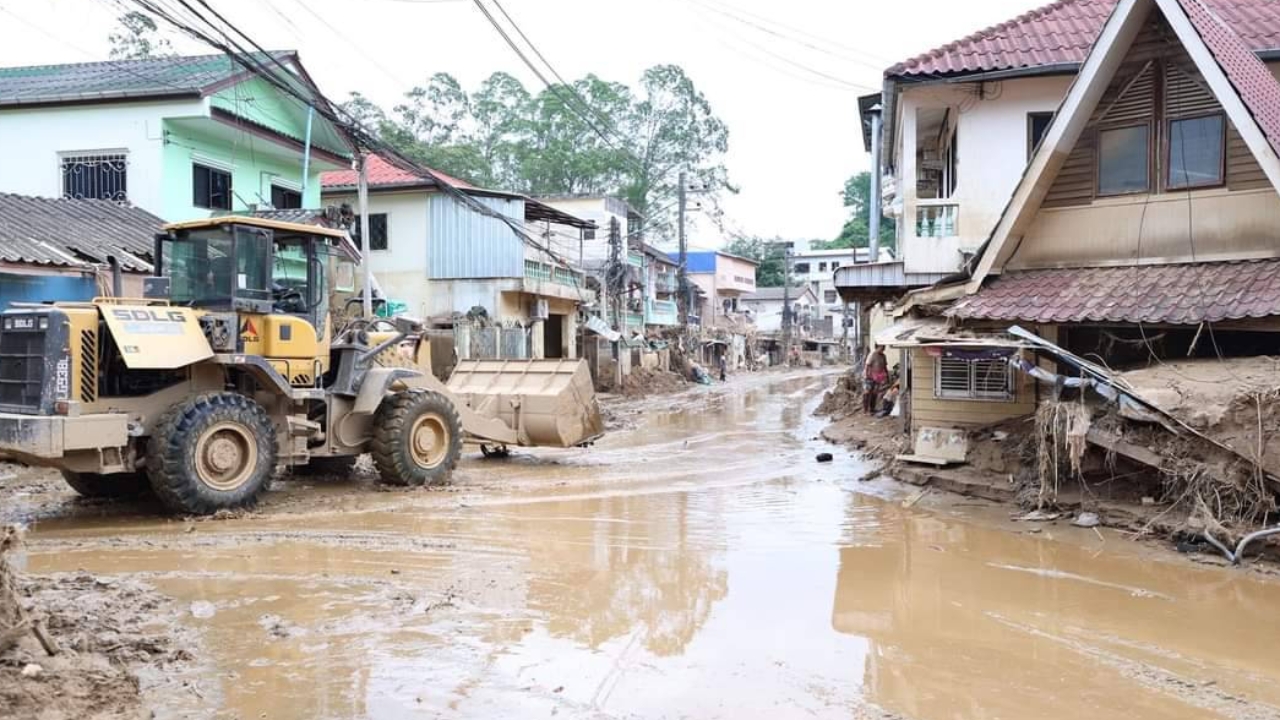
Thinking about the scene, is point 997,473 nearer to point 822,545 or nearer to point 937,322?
point 937,322

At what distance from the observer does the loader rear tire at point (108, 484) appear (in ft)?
33.3

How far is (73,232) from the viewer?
14875mm

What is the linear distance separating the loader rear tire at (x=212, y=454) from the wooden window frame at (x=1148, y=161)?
10.2m

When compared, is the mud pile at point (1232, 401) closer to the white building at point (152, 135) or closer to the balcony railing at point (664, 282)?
the white building at point (152, 135)

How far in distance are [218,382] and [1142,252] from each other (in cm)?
1079

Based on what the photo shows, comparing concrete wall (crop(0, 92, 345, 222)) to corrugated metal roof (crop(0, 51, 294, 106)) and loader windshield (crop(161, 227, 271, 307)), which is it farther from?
loader windshield (crop(161, 227, 271, 307))

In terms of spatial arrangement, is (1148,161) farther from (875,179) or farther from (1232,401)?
(875,179)

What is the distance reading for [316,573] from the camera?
301 inches

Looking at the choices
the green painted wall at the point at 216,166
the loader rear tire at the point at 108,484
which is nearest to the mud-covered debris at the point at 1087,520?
the loader rear tire at the point at 108,484

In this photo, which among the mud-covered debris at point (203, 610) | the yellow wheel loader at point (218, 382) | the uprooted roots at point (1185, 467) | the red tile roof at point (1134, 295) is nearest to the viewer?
the mud-covered debris at point (203, 610)

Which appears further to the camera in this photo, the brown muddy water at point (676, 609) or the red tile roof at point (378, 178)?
the red tile roof at point (378, 178)

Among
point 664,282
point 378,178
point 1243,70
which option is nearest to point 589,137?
point 664,282

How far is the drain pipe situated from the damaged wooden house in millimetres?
359

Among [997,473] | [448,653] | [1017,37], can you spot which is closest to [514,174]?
[1017,37]
